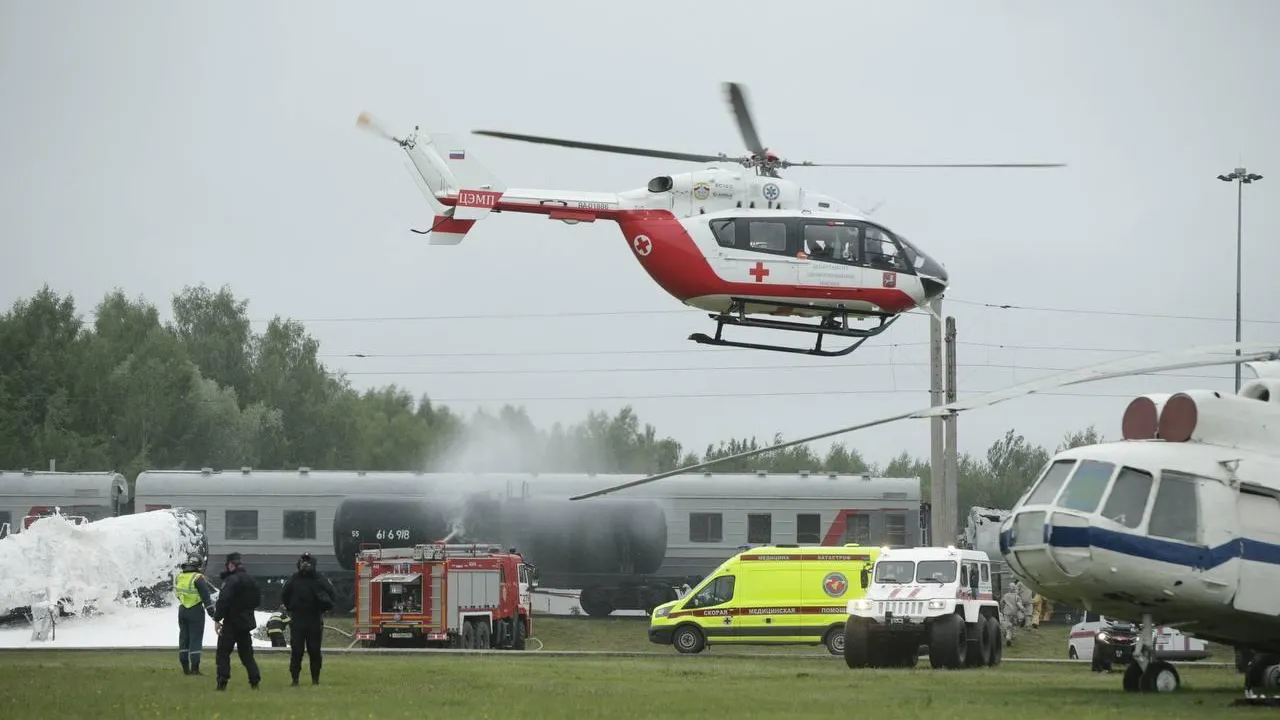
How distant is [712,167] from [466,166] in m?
4.25

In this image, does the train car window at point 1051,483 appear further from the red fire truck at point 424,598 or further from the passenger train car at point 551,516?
the passenger train car at point 551,516

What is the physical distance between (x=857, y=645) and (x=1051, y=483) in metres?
8.55

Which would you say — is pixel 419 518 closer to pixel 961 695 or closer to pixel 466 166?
pixel 466 166

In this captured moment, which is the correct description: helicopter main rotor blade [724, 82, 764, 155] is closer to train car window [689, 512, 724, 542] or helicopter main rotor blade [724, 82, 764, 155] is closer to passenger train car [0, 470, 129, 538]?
train car window [689, 512, 724, 542]

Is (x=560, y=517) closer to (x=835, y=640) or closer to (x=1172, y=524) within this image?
(x=835, y=640)

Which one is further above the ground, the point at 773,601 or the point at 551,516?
the point at 551,516

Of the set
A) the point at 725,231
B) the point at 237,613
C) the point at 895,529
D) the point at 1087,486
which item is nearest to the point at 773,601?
the point at 725,231

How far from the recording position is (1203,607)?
19.5 m

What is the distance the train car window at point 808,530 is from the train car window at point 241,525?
14.2 metres

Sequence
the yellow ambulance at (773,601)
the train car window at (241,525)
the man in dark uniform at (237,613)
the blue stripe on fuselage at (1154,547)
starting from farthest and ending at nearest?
the train car window at (241,525), the yellow ambulance at (773,601), the man in dark uniform at (237,613), the blue stripe on fuselage at (1154,547)

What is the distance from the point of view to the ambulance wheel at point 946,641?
2789cm

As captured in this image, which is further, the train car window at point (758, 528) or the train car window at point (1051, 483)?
the train car window at point (758, 528)

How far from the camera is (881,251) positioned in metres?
30.8

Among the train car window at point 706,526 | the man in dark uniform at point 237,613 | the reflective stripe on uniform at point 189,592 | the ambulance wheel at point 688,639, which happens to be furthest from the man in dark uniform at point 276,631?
the train car window at point 706,526
